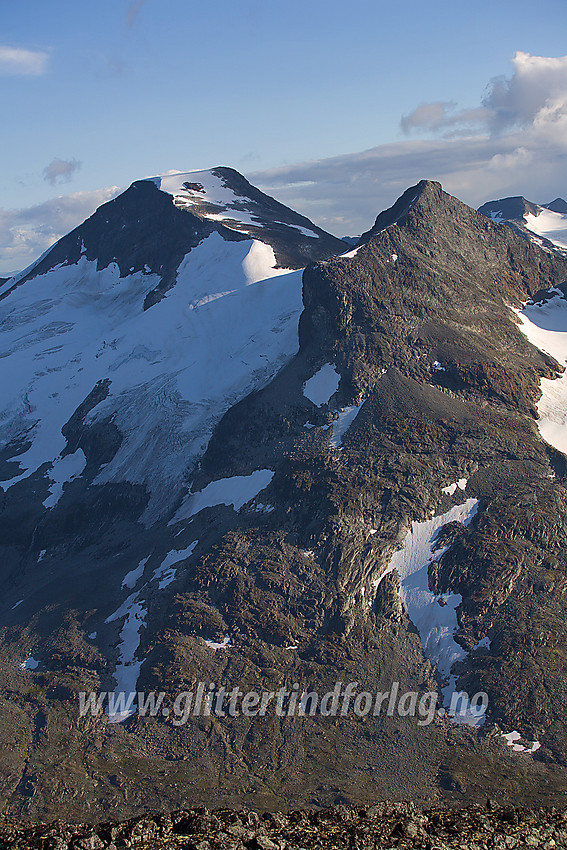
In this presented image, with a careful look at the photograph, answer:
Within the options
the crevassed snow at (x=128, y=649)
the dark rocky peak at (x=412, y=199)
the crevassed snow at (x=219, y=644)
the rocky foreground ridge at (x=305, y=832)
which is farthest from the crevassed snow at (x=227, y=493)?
the rocky foreground ridge at (x=305, y=832)

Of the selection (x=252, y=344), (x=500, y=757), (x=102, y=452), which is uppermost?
(x=252, y=344)

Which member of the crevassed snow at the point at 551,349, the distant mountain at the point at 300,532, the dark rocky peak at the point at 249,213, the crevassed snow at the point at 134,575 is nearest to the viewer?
the distant mountain at the point at 300,532

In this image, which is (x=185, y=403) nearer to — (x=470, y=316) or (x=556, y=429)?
(x=470, y=316)

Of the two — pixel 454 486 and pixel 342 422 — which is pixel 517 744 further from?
pixel 342 422

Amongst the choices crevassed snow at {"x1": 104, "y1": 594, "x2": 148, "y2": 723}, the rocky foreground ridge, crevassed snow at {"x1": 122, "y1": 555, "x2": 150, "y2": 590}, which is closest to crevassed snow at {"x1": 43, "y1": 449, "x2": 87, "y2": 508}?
crevassed snow at {"x1": 122, "y1": 555, "x2": 150, "y2": 590}

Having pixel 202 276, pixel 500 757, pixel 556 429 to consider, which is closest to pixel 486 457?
pixel 556 429

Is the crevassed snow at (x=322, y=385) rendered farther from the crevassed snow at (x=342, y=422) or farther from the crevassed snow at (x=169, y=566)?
the crevassed snow at (x=169, y=566)

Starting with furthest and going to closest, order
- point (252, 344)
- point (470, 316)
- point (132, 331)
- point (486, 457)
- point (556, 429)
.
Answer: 1. point (132, 331)
2. point (252, 344)
3. point (470, 316)
4. point (556, 429)
5. point (486, 457)
